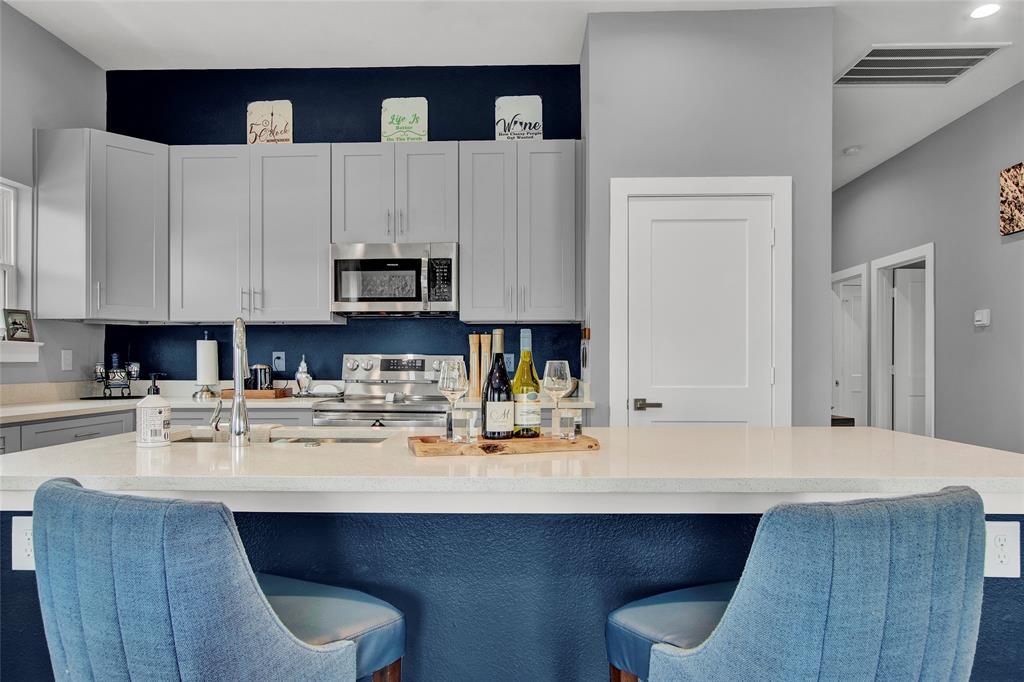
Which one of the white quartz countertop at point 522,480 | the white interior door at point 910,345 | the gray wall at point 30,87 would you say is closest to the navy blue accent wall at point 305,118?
the gray wall at point 30,87

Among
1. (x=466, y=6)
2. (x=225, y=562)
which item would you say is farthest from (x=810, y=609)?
(x=466, y=6)

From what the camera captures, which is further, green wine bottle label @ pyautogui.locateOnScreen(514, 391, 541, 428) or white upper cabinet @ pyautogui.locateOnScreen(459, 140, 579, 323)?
white upper cabinet @ pyautogui.locateOnScreen(459, 140, 579, 323)

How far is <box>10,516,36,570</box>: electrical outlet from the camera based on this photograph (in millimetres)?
1393

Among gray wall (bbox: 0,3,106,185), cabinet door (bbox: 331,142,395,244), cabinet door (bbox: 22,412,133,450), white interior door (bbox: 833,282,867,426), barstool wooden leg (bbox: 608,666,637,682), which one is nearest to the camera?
barstool wooden leg (bbox: 608,666,637,682)

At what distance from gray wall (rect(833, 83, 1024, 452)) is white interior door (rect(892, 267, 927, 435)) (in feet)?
2.28

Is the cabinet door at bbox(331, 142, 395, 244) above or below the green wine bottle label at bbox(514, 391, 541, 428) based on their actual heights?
above

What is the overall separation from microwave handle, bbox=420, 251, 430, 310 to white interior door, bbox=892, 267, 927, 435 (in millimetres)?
4372

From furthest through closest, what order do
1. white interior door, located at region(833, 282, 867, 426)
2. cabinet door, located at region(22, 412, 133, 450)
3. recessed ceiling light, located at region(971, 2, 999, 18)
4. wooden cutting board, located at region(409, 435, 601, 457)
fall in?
white interior door, located at region(833, 282, 867, 426), recessed ceiling light, located at region(971, 2, 999, 18), cabinet door, located at region(22, 412, 133, 450), wooden cutting board, located at region(409, 435, 601, 457)

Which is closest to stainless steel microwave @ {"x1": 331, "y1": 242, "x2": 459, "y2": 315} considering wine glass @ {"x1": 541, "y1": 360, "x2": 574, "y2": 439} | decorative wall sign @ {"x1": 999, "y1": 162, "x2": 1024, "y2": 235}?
wine glass @ {"x1": 541, "y1": 360, "x2": 574, "y2": 439}

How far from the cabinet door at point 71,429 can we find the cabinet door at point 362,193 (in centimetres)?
149

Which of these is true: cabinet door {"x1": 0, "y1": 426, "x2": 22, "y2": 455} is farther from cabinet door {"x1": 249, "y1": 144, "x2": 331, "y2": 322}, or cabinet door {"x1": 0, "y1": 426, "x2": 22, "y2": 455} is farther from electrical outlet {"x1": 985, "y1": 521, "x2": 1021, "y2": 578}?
electrical outlet {"x1": 985, "y1": 521, "x2": 1021, "y2": 578}

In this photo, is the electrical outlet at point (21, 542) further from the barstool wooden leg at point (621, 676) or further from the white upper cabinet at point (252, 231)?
the white upper cabinet at point (252, 231)

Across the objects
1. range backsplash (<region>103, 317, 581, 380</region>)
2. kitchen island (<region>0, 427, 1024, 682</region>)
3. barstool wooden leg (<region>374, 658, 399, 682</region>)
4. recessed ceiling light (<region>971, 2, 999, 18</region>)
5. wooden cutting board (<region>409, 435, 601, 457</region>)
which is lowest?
barstool wooden leg (<region>374, 658, 399, 682</region>)

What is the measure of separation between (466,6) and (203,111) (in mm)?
1958
